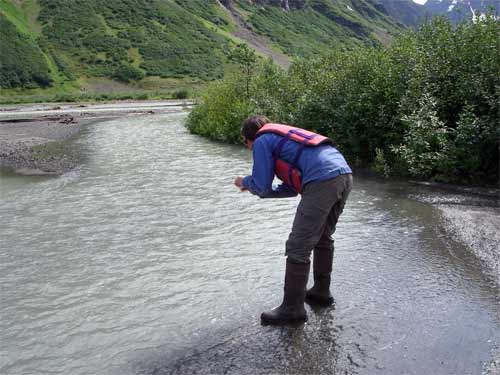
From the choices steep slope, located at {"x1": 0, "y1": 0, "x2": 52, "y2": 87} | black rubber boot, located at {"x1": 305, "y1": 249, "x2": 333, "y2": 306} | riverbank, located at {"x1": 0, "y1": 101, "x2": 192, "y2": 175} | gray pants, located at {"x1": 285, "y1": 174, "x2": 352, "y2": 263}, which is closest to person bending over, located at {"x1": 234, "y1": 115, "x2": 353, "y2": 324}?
gray pants, located at {"x1": 285, "y1": 174, "x2": 352, "y2": 263}

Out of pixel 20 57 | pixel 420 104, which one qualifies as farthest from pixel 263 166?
pixel 20 57

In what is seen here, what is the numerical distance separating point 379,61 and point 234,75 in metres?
13.9

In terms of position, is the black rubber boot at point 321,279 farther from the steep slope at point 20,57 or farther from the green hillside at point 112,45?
the steep slope at point 20,57

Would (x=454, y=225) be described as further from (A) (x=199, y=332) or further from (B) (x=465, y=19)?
(B) (x=465, y=19)

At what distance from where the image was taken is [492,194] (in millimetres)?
A: 11125

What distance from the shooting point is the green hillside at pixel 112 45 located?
86.6 m

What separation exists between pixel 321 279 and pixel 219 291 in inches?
53.0

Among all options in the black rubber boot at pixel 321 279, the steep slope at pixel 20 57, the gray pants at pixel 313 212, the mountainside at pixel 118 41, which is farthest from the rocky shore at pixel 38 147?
the mountainside at pixel 118 41

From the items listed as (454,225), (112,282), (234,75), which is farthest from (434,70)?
(234,75)

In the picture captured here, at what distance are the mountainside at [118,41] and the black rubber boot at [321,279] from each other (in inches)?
3117

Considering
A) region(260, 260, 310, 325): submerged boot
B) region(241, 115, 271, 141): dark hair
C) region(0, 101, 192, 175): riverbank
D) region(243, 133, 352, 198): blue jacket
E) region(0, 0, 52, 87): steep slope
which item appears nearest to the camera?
region(243, 133, 352, 198): blue jacket

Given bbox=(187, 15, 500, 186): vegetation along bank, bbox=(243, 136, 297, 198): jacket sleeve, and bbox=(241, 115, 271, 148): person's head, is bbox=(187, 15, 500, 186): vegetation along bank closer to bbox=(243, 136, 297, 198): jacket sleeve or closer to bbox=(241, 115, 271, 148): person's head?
bbox=(241, 115, 271, 148): person's head

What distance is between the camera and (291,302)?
17.7ft

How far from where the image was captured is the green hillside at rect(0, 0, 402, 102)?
284 feet
